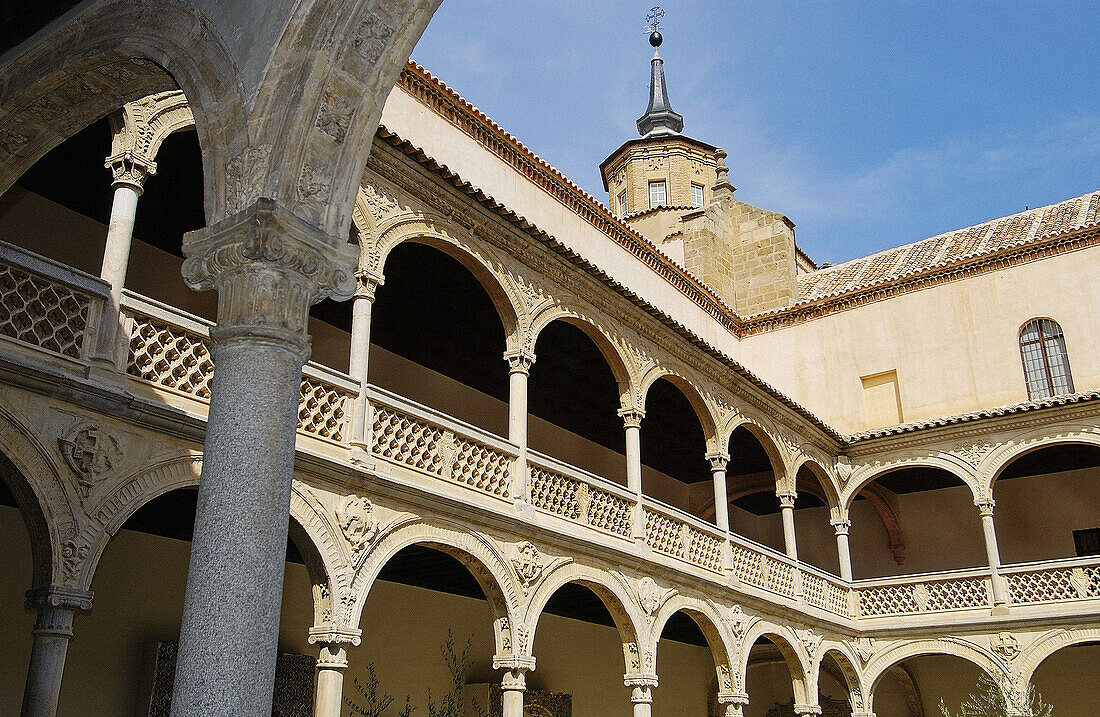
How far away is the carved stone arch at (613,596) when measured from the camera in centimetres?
1042

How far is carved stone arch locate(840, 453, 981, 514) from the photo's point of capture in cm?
1605

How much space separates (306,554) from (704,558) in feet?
21.7

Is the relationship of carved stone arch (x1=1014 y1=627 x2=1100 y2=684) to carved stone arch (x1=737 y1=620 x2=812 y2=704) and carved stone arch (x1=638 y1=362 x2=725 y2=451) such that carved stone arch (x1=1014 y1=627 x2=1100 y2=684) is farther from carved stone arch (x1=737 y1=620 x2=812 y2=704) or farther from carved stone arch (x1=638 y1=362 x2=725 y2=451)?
carved stone arch (x1=638 y1=362 x2=725 y2=451)

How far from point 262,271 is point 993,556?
47.4 feet

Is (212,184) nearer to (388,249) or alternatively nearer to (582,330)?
(388,249)

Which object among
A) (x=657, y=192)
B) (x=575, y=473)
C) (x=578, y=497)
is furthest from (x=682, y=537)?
(x=657, y=192)

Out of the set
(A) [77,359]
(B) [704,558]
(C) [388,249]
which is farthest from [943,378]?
(A) [77,359]

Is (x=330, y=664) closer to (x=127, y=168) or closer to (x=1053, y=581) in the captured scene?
(x=127, y=168)

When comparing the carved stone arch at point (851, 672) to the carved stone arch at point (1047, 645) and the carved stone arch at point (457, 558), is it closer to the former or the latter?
the carved stone arch at point (1047, 645)

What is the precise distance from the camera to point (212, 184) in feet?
14.0

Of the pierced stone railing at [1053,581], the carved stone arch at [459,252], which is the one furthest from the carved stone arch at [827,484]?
the carved stone arch at [459,252]

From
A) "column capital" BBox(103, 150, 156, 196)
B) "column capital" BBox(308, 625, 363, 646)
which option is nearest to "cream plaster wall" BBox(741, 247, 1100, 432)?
"column capital" BBox(308, 625, 363, 646)

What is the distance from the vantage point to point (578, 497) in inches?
440

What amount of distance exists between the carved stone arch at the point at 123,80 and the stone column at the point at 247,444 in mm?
268
